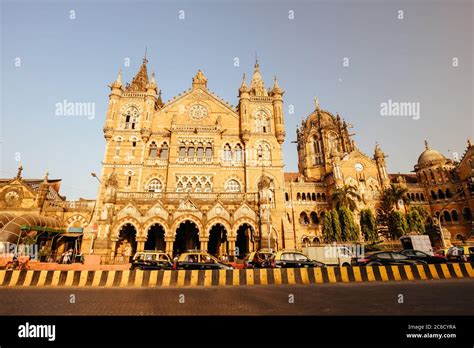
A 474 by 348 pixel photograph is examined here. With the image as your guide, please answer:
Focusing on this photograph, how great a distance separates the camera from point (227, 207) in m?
25.7

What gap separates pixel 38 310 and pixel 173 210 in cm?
1747

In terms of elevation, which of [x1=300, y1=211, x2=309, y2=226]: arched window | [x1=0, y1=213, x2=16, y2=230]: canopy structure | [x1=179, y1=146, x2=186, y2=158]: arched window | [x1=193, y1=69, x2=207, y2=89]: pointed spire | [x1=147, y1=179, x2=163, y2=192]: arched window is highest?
[x1=193, y1=69, x2=207, y2=89]: pointed spire

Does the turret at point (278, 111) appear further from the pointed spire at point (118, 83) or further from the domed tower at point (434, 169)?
the domed tower at point (434, 169)

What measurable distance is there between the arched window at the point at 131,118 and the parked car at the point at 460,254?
36.9 m

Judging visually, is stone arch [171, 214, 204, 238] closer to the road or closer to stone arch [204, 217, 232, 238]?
stone arch [204, 217, 232, 238]

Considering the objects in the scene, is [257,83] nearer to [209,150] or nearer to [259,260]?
[209,150]

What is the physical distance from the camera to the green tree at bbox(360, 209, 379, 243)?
3431cm

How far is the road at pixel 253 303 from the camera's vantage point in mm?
6965

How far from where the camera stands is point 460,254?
19.6m

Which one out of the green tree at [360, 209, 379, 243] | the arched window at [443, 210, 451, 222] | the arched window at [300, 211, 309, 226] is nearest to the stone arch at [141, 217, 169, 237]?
the arched window at [300, 211, 309, 226]

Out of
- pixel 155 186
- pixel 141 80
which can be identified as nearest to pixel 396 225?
pixel 155 186

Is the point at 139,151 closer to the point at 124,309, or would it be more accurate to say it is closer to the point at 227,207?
the point at 227,207

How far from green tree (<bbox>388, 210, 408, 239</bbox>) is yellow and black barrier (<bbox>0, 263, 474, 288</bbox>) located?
23884 mm
